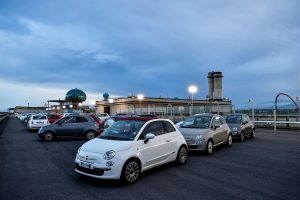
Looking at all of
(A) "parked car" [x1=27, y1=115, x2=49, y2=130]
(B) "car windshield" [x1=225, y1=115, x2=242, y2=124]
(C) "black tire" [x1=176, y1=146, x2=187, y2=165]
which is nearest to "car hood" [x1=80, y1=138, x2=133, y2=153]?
(C) "black tire" [x1=176, y1=146, x2=187, y2=165]

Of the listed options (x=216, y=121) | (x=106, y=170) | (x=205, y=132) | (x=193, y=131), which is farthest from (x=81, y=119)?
(x=106, y=170)

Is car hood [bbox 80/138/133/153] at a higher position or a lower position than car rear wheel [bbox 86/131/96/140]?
higher

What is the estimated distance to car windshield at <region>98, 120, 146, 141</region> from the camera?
795cm

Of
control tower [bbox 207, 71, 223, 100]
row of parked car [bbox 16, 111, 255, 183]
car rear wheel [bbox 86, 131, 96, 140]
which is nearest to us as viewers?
row of parked car [bbox 16, 111, 255, 183]

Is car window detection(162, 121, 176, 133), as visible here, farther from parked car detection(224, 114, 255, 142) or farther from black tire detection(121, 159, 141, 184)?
parked car detection(224, 114, 255, 142)

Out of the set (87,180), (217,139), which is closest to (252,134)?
(217,139)

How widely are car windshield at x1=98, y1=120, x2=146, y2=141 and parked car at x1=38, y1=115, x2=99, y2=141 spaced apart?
9494 millimetres

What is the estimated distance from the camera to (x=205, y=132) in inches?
452

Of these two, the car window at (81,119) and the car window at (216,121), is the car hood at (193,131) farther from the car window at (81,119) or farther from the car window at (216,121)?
the car window at (81,119)

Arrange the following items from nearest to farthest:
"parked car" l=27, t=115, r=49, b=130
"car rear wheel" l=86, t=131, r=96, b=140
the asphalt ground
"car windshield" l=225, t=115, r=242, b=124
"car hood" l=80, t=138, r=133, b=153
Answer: the asphalt ground, "car hood" l=80, t=138, r=133, b=153, "car windshield" l=225, t=115, r=242, b=124, "car rear wheel" l=86, t=131, r=96, b=140, "parked car" l=27, t=115, r=49, b=130

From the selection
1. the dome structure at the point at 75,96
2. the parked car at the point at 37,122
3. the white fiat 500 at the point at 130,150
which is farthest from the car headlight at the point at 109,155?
the dome structure at the point at 75,96

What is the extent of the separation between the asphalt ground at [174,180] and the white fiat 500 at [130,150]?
361 millimetres

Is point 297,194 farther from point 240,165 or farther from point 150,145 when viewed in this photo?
point 150,145

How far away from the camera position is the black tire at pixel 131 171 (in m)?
7.08
